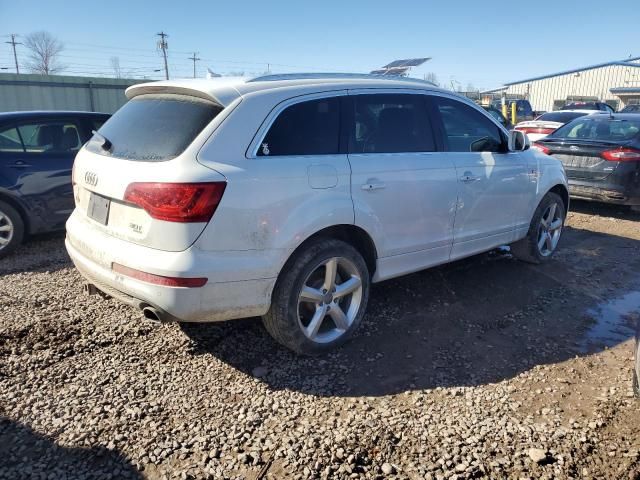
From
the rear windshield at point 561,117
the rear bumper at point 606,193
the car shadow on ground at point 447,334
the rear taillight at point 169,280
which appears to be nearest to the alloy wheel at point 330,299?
the car shadow on ground at point 447,334

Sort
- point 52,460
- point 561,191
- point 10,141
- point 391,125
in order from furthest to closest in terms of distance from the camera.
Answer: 1. point 561,191
2. point 10,141
3. point 391,125
4. point 52,460

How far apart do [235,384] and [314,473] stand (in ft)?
2.95

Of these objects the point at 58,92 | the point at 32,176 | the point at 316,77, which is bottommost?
the point at 32,176

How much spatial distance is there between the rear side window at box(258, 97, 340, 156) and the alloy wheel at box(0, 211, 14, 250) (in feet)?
12.9

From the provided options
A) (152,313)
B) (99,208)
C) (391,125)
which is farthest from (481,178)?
(99,208)

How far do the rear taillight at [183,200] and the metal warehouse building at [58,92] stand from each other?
20411 mm

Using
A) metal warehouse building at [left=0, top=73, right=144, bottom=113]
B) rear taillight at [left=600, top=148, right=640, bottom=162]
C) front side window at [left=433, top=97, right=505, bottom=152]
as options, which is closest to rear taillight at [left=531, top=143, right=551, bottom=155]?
rear taillight at [left=600, top=148, right=640, bottom=162]

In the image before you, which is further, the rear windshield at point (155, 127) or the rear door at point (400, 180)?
the rear door at point (400, 180)

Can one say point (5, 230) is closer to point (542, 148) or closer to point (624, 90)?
point (542, 148)

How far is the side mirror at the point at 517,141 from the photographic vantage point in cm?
475

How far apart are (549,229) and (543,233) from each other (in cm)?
13

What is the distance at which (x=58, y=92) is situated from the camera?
20.2 metres

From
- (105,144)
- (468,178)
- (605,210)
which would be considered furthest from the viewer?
(605,210)

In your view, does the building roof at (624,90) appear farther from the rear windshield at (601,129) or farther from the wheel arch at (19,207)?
the wheel arch at (19,207)
